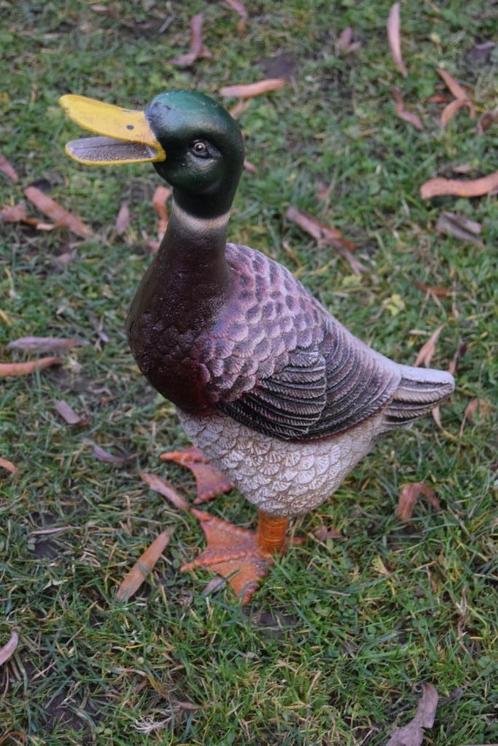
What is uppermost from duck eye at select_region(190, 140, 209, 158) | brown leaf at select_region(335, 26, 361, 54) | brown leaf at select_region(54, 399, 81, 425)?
duck eye at select_region(190, 140, 209, 158)

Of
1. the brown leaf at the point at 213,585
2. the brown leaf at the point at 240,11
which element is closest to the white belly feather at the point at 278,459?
the brown leaf at the point at 213,585

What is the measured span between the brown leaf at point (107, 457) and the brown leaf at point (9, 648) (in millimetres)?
612

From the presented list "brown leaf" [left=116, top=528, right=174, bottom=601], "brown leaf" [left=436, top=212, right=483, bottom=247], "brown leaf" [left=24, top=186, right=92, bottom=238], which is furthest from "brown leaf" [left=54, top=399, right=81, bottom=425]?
"brown leaf" [left=436, top=212, right=483, bottom=247]

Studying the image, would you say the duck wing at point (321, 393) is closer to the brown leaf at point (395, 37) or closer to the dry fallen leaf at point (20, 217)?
the dry fallen leaf at point (20, 217)

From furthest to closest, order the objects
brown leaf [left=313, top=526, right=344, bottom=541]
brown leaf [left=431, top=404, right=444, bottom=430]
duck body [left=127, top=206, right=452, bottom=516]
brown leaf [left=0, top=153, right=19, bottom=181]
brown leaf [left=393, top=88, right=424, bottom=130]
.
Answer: brown leaf [left=393, top=88, right=424, bottom=130] → brown leaf [left=0, top=153, right=19, bottom=181] → brown leaf [left=431, top=404, right=444, bottom=430] → brown leaf [left=313, top=526, right=344, bottom=541] → duck body [left=127, top=206, right=452, bottom=516]

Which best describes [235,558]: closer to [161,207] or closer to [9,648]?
[9,648]

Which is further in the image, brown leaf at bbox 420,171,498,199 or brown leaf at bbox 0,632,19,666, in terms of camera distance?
brown leaf at bbox 420,171,498,199

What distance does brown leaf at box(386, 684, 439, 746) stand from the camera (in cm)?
223

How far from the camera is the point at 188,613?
8.14ft

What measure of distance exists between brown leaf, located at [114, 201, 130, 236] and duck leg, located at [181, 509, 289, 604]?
127 centimetres

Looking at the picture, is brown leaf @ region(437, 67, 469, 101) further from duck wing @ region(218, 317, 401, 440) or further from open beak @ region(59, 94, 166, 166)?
open beak @ region(59, 94, 166, 166)

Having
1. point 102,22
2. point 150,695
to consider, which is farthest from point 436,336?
point 102,22

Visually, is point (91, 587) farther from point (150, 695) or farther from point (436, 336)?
point (436, 336)

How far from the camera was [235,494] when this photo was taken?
274cm
